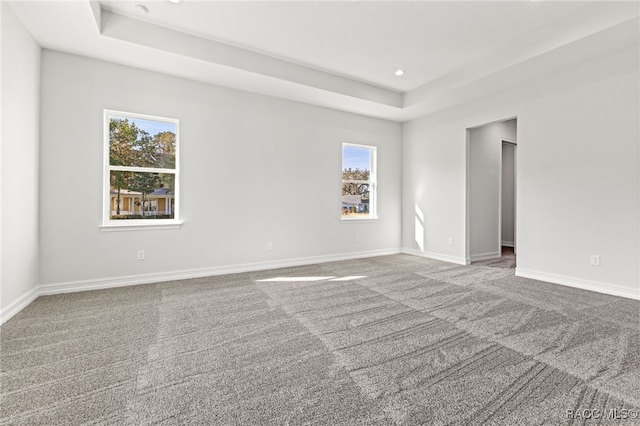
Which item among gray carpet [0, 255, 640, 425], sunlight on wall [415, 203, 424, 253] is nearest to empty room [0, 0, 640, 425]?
gray carpet [0, 255, 640, 425]

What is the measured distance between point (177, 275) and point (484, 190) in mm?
5442

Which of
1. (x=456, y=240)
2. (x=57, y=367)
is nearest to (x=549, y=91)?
(x=456, y=240)

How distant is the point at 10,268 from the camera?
8.86 ft

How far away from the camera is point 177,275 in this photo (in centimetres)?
404

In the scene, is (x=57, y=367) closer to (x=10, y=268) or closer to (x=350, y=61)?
(x=10, y=268)

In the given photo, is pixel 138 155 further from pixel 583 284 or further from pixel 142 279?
pixel 583 284

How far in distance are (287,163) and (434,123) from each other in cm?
294

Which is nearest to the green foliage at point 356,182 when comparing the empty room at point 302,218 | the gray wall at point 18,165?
the empty room at point 302,218

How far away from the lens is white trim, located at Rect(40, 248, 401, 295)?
341cm

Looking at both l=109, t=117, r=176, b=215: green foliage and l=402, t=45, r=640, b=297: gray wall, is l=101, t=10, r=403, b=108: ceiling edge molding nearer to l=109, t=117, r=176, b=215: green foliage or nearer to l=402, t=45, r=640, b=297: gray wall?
l=109, t=117, r=176, b=215: green foliage

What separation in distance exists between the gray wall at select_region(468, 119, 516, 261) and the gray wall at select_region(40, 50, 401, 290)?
1465 mm

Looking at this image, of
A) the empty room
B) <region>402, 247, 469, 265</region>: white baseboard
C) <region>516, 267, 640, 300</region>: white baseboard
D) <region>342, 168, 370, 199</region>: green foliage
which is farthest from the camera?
<region>342, 168, 370, 199</region>: green foliage

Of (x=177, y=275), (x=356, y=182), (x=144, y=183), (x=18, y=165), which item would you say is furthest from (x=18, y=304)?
(x=356, y=182)

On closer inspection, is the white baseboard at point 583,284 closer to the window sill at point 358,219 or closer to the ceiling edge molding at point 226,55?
the window sill at point 358,219
